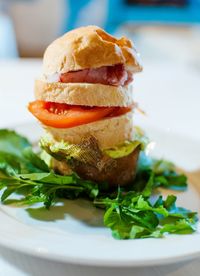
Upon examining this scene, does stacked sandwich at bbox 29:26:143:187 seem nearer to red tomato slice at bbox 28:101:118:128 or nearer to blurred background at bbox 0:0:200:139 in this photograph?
red tomato slice at bbox 28:101:118:128

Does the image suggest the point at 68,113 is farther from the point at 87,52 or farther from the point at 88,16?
the point at 88,16

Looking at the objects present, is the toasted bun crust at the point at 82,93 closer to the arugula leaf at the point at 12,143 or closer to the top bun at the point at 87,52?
the top bun at the point at 87,52

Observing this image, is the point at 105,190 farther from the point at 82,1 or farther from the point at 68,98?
the point at 82,1

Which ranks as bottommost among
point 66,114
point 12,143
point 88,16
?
point 88,16

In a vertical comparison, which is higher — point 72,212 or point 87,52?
point 87,52

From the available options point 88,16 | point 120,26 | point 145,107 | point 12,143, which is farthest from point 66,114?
point 120,26

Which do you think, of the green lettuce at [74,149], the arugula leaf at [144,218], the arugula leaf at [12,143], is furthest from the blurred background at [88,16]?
the arugula leaf at [144,218]

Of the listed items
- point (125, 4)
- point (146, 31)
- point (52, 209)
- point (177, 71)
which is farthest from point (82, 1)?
point (52, 209)
